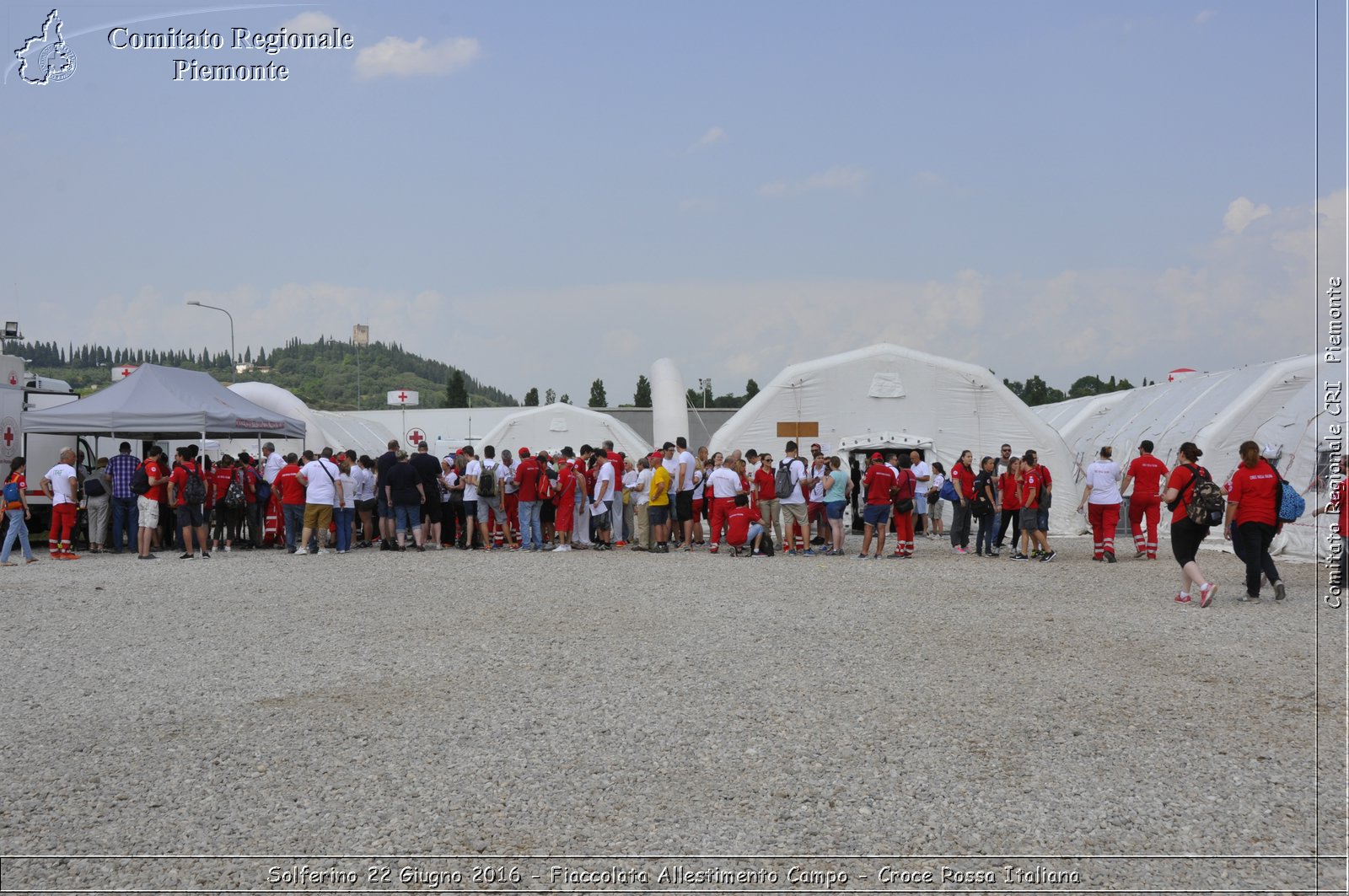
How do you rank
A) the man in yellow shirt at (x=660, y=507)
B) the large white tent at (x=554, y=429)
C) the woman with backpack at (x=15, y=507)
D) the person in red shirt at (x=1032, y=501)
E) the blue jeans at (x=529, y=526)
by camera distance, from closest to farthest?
the woman with backpack at (x=15, y=507), the person in red shirt at (x=1032, y=501), the man in yellow shirt at (x=660, y=507), the blue jeans at (x=529, y=526), the large white tent at (x=554, y=429)

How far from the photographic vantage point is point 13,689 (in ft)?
23.4

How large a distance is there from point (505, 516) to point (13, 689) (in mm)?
10409

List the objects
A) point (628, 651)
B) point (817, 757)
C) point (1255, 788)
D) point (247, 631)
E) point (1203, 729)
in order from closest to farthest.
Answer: point (1255, 788) → point (817, 757) → point (1203, 729) → point (628, 651) → point (247, 631)

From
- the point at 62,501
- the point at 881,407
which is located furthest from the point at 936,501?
the point at 62,501

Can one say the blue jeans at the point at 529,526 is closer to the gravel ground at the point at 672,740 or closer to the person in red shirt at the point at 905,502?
the person in red shirt at the point at 905,502

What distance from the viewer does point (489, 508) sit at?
1741 centimetres

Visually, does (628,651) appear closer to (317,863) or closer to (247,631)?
(247,631)

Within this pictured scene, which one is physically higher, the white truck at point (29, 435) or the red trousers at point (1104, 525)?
the white truck at point (29, 435)

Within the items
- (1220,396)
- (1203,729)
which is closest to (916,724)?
(1203,729)

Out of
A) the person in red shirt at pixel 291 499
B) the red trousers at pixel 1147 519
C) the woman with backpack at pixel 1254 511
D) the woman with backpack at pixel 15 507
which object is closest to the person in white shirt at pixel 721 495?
the red trousers at pixel 1147 519

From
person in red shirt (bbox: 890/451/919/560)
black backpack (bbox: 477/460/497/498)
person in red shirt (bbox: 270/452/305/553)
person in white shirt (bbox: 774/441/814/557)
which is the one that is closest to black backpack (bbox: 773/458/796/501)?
person in white shirt (bbox: 774/441/814/557)

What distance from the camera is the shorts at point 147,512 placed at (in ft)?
51.2

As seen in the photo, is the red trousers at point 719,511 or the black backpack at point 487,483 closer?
the red trousers at point 719,511

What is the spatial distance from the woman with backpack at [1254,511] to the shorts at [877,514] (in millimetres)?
5170
